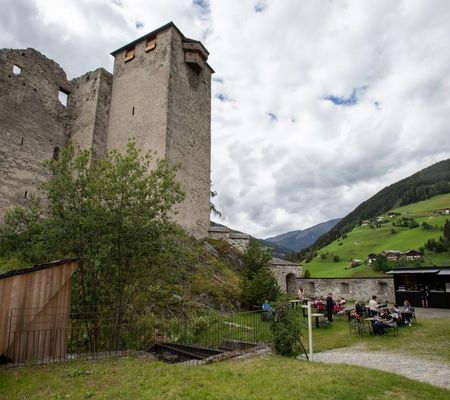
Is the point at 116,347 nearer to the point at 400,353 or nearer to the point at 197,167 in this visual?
the point at 400,353

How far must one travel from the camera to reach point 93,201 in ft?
34.8

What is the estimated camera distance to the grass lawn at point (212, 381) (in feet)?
19.6

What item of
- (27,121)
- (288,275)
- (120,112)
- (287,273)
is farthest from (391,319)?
(27,121)

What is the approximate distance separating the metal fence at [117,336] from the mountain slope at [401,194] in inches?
3187

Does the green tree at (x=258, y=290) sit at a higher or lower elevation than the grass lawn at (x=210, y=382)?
higher

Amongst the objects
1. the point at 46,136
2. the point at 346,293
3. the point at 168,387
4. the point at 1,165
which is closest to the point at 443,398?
the point at 168,387

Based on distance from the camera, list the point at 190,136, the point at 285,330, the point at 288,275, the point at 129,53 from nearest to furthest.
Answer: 1. the point at 285,330
2. the point at 190,136
3. the point at 129,53
4. the point at 288,275

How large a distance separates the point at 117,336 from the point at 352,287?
725 inches

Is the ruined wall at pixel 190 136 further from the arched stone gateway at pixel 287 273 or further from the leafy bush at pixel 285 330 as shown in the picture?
the leafy bush at pixel 285 330

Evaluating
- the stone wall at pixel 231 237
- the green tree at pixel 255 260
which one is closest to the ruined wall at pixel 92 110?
the stone wall at pixel 231 237

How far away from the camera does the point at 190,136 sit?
24.5 metres

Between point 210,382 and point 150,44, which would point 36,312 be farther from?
point 150,44

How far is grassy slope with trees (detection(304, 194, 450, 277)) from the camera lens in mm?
51500

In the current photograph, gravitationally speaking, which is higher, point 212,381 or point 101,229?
point 101,229
